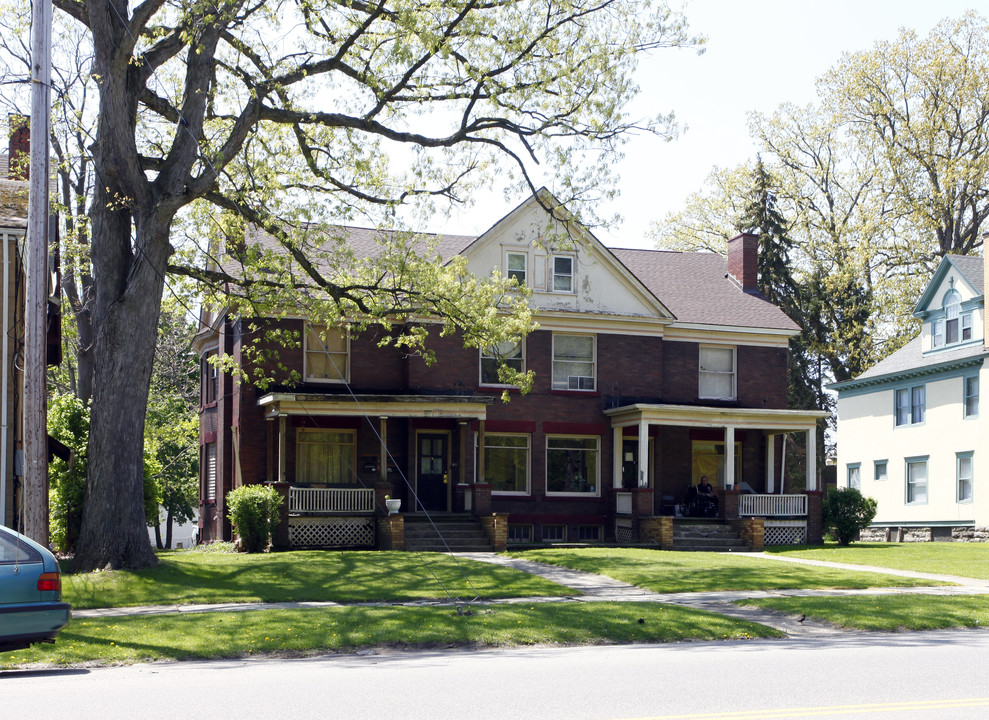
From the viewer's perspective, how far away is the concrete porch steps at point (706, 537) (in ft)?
95.0

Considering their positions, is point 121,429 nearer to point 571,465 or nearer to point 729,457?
point 571,465

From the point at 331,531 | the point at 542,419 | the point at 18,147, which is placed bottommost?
the point at 331,531

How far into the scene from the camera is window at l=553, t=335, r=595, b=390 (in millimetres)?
31453

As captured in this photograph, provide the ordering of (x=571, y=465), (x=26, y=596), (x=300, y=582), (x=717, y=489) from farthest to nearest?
(x=717, y=489) < (x=571, y=465) < (x=300, y=582) < (x=26, y=596)

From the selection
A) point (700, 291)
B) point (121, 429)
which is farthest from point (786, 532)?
point (121, 429)

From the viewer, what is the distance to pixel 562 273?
104 feet

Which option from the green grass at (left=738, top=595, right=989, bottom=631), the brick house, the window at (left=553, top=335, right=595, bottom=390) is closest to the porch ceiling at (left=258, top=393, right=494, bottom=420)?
the brick house

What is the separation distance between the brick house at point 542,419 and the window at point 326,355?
0.19 feet

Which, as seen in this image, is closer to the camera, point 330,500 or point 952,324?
point 330,500

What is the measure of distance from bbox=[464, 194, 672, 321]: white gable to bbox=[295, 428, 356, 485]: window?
20.8 ft

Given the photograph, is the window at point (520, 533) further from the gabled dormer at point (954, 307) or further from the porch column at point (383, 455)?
the gabled dormer at point (954, 307)

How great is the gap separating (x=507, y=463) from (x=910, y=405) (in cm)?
1721

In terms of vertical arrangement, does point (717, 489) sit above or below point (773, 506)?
above

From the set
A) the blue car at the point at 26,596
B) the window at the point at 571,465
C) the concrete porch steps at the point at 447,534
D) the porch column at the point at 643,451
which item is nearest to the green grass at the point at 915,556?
the porch column at the point at 643,451
